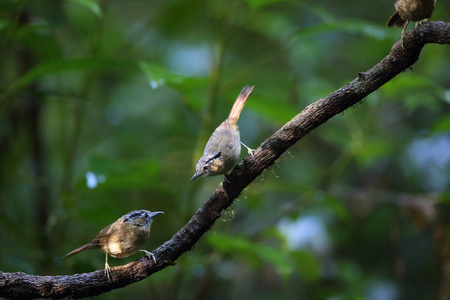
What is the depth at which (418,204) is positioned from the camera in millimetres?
3746

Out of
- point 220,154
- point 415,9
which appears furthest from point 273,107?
point 415,9

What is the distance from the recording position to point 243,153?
12.9ft

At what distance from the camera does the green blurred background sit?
9.85ft

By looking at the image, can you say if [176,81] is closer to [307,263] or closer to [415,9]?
[415,9]

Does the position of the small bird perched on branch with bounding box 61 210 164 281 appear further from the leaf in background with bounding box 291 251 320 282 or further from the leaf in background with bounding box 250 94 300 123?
the leaf in background with bounding box 291 251 320 282

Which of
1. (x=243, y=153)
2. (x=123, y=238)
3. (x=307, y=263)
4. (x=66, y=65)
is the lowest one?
(x=123, y=238)

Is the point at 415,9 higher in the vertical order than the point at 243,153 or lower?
lower

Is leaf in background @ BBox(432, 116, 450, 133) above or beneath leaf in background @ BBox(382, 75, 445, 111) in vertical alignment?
beneath

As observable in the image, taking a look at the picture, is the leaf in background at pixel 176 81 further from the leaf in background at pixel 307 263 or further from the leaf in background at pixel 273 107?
the leaf in background at pixel 307 263

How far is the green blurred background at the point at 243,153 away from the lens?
9.85ft

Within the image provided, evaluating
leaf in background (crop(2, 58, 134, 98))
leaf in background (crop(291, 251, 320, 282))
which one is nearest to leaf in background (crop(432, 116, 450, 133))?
leaf in background (crop(291, 251, 320, 282))

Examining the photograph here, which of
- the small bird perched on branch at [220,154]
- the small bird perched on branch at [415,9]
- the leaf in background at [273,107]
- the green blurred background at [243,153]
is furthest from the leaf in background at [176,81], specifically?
the small bird perched on branch at [415,9]

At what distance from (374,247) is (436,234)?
89 cm

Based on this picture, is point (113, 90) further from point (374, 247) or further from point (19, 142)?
point (374, 247)
